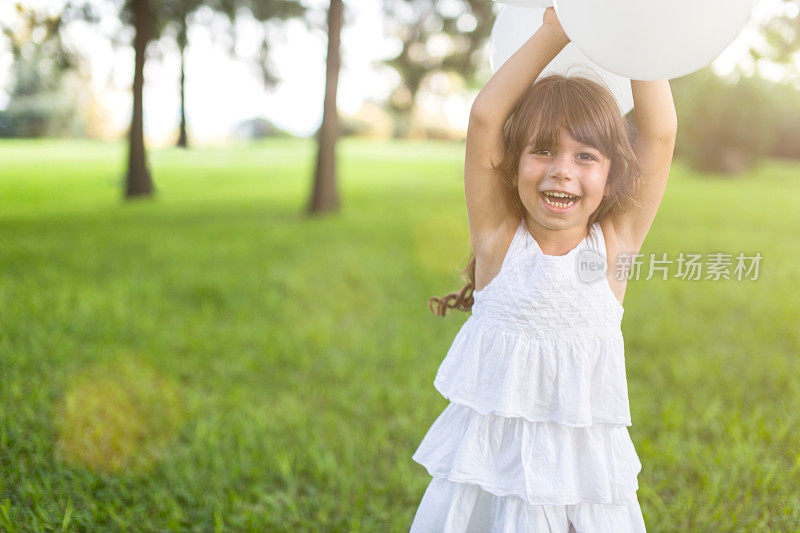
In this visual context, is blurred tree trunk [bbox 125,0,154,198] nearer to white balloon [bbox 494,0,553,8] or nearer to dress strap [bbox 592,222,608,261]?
white balloon [bbox 494,0,553,8]

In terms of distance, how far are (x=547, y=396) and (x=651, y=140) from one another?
0.58 m

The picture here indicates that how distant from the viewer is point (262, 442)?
3.04 metres

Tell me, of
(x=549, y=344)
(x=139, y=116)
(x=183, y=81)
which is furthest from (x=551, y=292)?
(x=183, y=81)

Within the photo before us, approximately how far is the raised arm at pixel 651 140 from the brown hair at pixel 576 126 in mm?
25

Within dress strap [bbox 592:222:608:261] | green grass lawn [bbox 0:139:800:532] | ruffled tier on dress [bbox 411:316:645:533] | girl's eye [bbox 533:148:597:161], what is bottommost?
green grass lawn [bbox 0:139:800:532]

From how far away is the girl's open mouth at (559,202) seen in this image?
137 centimetres

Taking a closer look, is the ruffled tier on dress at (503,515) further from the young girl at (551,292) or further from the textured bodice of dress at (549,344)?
the textured bodice of dress at (549,344)

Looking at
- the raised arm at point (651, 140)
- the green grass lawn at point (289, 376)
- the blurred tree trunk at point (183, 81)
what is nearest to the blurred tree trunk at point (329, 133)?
the green grass lawn at point (289, 376)

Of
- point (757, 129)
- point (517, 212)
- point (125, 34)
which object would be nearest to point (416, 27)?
point (125, 34)

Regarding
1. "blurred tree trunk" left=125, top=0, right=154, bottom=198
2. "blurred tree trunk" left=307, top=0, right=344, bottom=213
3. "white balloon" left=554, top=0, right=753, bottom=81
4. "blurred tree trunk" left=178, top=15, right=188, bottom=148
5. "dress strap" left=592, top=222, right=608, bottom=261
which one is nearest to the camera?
"white balloon" left=554, top=0, right=753, bottom=81

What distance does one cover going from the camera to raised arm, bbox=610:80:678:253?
1.37 meters

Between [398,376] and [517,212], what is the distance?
254 centimetres

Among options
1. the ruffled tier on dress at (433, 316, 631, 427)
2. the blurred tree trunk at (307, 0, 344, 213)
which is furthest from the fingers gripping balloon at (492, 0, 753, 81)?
the blurred tree trunk at (307, 0, 344, 213)

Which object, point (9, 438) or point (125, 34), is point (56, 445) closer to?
point (9, 438)
